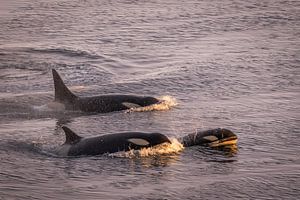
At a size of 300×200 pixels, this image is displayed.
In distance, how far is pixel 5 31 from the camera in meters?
28.7

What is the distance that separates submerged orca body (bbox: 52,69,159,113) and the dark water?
327 mm

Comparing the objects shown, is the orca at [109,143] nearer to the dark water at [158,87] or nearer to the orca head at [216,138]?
the dark water at [158,87]

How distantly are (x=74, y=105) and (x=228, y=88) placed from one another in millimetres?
4235

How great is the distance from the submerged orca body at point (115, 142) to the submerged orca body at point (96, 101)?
11.6 feet

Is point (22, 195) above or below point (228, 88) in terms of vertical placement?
below

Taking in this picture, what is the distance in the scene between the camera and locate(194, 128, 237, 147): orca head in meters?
15.8

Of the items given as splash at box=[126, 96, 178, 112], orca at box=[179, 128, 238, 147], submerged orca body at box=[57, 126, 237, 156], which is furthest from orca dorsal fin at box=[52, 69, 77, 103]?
orca at box=[179, 128, 238, 147]

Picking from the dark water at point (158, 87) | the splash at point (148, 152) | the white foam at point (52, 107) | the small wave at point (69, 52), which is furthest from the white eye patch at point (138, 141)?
the small wave at point (69, 52)

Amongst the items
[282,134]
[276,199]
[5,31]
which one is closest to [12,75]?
[5,31]

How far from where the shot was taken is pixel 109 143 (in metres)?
15.1

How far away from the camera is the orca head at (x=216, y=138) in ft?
51.8

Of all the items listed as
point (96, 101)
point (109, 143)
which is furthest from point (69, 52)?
point (109, 143)

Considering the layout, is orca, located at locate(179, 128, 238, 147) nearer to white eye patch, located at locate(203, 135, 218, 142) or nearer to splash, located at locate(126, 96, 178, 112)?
white eye patch, located at locate(203, 135, 218, 142)

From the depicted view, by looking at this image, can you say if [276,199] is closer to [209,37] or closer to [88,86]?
[88,86]
